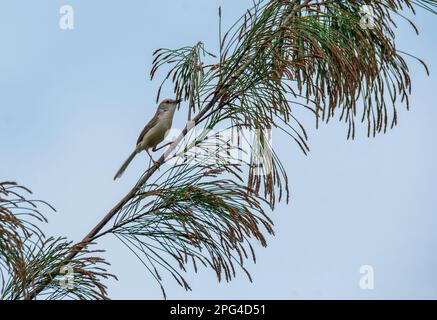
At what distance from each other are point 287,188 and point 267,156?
0.35 meters

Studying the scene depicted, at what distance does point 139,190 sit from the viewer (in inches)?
170

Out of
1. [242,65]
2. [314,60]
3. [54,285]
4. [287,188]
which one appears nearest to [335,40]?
[314,60]

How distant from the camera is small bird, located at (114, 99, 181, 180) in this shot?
7.50m

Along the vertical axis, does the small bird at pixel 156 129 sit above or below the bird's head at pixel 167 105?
below

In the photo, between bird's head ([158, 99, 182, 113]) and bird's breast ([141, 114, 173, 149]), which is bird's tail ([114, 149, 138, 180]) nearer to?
bird's breast ([141, 114, 173, 149])

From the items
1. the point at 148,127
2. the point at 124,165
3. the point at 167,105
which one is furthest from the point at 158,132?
the point at 124,165

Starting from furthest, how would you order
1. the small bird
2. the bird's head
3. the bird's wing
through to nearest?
the bird's wing, the small bird, the bird's head

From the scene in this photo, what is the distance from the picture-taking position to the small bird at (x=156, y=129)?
750 centimetres

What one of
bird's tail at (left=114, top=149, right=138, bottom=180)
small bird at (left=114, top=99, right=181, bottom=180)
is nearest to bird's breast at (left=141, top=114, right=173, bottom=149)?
small bird at (left=114, top=99, right=181, bottom=180)

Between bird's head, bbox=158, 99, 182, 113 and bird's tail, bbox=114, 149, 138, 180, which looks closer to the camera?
bird's head, bbox=158, 99, 182, 113

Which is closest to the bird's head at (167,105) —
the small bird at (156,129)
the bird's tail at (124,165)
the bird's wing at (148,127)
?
the small bird at (156,129)

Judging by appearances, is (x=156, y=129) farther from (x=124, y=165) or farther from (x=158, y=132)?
(x=124, y=165)

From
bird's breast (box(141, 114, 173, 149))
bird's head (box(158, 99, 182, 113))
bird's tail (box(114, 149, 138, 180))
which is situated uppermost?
bird's head (box(158, 99, 182, 113))

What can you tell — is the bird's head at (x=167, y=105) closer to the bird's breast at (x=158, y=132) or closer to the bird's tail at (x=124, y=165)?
the bird's breast at (x=158, y=132)
